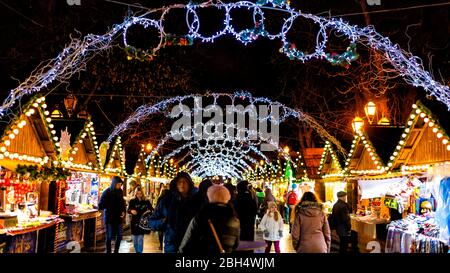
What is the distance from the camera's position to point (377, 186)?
1387 centimetres

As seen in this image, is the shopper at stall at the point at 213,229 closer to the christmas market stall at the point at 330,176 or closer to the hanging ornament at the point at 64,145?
the hanging ornament at the point at 64,145

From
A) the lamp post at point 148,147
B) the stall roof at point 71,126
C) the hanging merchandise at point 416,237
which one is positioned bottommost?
the hanging merchandise at point 416,237

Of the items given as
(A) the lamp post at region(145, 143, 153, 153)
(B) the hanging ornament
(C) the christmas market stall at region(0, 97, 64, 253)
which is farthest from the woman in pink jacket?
(A) the lamp post at region(145, 143, 153, 153)

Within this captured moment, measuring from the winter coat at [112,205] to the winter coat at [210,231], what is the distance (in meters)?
6.42

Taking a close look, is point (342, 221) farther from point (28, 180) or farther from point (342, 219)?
point (28, 180)

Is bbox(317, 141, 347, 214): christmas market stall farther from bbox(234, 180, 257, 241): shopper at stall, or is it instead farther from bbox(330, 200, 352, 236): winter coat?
bbox(234, 180, 257, 241): shopper at stall

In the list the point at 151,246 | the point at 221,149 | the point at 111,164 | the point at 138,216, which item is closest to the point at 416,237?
the point at 138,216

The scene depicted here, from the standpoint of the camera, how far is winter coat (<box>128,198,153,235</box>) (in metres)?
10.7

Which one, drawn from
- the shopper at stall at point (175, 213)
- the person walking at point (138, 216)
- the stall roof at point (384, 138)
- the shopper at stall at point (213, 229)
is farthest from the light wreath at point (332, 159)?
the shopper at stall at point (213, 229)

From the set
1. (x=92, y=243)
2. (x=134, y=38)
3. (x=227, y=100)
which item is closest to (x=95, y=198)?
(x=92, y=243)

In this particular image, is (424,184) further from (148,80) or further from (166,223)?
(148,80)

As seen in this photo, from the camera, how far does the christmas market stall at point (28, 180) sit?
9828mm

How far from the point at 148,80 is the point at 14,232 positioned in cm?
866
